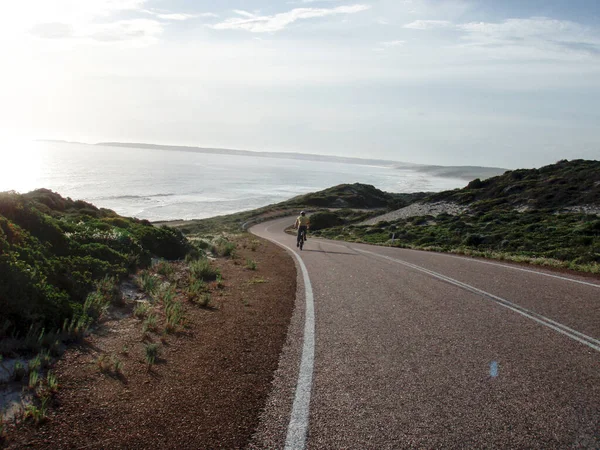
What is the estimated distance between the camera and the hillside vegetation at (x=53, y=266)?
5.90 metres

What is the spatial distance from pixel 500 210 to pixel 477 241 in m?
20.2

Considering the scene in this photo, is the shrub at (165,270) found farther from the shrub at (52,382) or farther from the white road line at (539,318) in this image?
the white road line at (539,318)

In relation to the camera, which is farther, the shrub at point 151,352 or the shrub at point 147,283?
the shrub at point 147,283

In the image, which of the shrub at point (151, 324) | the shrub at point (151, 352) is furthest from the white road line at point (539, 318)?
the shrub at point (151, 324)

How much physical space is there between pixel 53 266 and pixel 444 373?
615 centimetres

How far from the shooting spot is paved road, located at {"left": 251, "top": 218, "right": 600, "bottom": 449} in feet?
12.5

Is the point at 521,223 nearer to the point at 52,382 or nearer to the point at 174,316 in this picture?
the point at 174,316

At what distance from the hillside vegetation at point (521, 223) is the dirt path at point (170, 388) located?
11794mm

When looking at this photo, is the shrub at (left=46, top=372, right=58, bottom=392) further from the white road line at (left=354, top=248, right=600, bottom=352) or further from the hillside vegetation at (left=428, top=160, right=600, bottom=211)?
the hillside vegetation at (left=428, top=160, right=600, bottom=211)

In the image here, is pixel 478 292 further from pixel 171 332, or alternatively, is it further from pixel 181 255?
pixel 181 255

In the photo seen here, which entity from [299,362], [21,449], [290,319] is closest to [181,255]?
[290,319]

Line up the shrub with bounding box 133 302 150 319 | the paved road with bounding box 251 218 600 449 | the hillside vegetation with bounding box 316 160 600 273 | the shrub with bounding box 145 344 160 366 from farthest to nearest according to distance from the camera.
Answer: the hillside vegetation with bounding box 316 160 600 273 → the shrub with bounding box 133 302 150 319 → the shrub with bounding box 145 344 160 366 → the paved road with bounding box 251 218 600 449

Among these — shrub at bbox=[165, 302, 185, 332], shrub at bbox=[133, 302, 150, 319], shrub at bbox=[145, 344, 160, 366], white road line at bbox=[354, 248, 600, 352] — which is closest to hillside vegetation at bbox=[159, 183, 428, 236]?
white road line at bbox=[354, 248, 600, 352]

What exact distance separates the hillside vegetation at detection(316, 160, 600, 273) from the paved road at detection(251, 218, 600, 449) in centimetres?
775
